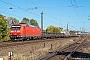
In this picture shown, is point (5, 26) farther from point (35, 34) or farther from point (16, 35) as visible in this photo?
point (35, 34)

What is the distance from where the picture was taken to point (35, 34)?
55.4m

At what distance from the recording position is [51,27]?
17675 cm

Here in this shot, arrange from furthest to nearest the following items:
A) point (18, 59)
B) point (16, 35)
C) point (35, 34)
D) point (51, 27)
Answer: point (51, 27), point (35, 34), point (16, 35), point (18, 59)

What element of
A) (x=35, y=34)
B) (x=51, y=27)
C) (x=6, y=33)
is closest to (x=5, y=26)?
(x=6, y=33)

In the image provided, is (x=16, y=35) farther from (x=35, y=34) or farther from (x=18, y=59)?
(x=18, y=59)

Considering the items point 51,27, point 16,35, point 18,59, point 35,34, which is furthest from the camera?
point 51,27

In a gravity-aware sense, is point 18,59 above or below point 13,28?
below

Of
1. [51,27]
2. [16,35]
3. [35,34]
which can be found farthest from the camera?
[51,27]

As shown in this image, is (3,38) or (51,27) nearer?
(3,38)

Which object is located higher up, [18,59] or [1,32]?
[1,32]

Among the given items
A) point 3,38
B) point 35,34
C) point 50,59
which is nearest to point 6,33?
point 3,38

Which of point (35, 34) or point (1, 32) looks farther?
point (35, 34)

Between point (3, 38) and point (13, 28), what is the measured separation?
3985 millimetres

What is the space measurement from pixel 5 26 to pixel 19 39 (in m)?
4.51
